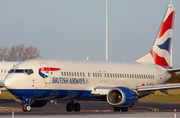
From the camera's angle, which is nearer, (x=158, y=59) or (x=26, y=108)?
(x=26, y=108)

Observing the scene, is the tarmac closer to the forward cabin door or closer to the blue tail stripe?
the forward cabin door

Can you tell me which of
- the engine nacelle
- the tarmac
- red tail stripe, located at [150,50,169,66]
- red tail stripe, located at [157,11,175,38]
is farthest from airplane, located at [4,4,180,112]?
red tail stripe, located at [157,11,175,38]

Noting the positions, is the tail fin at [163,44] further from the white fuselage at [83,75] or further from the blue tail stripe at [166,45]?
the white fuselage at [83,75]

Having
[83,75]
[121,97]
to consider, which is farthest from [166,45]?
[83,75]

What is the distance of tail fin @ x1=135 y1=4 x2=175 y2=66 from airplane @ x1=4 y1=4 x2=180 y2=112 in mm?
1516

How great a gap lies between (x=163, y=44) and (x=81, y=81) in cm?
1333

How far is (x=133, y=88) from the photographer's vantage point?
28688 mm

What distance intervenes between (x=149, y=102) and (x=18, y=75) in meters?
22.2

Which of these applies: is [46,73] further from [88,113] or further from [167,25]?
[167,25]

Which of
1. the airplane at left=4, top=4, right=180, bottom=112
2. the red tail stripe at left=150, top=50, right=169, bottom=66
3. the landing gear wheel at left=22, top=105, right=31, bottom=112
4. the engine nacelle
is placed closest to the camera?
the landing gear wheel at left=22, top=105, right=31, bottom=112

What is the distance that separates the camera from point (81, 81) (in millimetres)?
27094

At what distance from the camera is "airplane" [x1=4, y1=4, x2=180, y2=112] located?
2420 cm

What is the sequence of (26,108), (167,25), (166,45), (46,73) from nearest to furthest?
1. (26,108)
2. (46,73)
3. (167,25)
4. (166,45)

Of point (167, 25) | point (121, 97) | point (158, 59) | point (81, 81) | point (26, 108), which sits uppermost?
point (167, 25)
